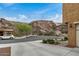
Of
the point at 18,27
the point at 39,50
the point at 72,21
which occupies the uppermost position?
the point at 72,21

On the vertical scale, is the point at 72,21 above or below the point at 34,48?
above

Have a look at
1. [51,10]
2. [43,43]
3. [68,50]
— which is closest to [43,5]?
[51,10]

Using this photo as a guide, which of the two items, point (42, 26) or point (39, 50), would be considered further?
point (42, 26)

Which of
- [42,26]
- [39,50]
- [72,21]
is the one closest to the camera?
[72,21]

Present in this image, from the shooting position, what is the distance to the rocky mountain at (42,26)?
4.49 metres

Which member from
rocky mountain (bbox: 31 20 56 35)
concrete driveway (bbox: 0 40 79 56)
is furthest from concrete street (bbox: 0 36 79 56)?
rocky mountain (bbox: 31 20 56 35)

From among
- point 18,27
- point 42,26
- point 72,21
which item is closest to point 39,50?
point 42,26

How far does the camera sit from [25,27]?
452 cm

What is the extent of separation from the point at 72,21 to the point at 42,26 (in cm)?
74

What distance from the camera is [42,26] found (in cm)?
460

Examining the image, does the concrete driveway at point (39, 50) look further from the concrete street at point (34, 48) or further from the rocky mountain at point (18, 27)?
the rocky mountain at point (18, 27)

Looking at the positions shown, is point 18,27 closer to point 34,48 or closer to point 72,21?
point 34,48

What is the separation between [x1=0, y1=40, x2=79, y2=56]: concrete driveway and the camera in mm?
4365

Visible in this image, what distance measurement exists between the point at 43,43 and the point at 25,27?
0.57m
